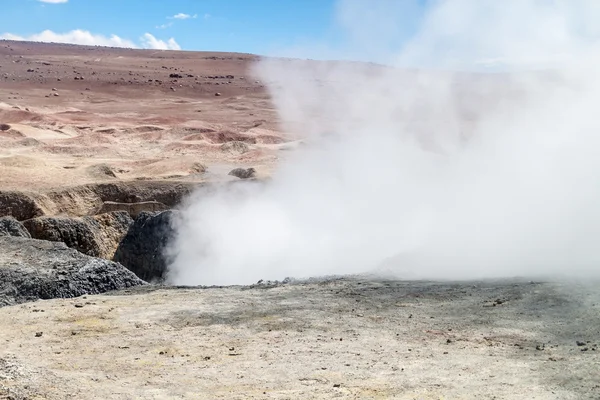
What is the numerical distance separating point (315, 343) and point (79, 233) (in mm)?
6238

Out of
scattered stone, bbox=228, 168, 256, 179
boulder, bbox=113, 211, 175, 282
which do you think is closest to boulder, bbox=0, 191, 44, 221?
boulder, bbox=113, 211, 175, 282

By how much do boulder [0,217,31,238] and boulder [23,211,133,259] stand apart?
0.57m

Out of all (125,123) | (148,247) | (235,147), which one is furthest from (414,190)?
(125,123)

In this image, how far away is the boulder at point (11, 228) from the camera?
9859 mm

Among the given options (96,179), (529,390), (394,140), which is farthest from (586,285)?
(96,179)

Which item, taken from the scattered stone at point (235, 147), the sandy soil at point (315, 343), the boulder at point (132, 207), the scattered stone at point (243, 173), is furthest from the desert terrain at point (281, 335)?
the scattered stone at point (235, 147)

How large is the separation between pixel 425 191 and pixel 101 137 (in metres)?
13.9

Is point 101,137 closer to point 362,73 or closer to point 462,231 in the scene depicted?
point 362,73

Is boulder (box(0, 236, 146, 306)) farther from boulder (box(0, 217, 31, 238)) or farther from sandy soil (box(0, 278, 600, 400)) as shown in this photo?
boulder (box(0, 217, 31, 238))

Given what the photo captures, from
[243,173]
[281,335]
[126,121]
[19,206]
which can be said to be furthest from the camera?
[126,121]

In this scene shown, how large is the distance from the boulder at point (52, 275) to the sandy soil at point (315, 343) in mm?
532

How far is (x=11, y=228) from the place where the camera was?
32.6ft

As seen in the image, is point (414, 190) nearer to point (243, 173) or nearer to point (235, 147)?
point (243, 173)

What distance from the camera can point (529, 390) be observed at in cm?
442
